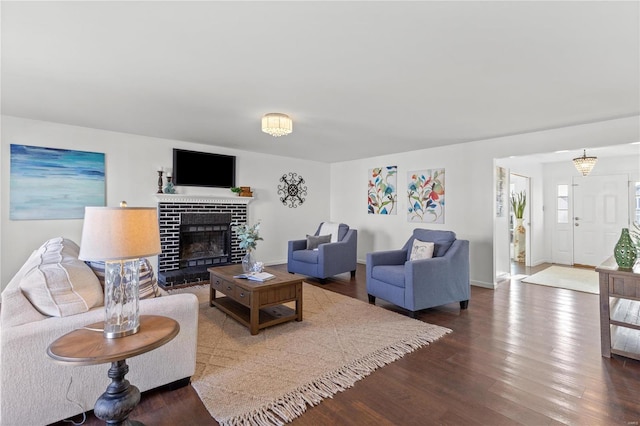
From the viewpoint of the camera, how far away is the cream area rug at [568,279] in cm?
461

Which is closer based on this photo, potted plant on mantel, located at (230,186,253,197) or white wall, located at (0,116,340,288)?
white wall, located at (0,116,340,288)

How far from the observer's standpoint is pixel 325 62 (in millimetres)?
2330

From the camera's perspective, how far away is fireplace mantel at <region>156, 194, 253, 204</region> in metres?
4.90

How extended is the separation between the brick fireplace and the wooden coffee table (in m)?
1.82

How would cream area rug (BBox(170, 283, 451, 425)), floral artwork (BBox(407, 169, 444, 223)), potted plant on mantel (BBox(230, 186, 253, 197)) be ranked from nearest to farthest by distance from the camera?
cream area rug (BBox(170, 283, 451, 425))
floral artwork (BBox(407, 169, 444, 223))
potted plant on mantel (BBox(230, 186, 253, 197))

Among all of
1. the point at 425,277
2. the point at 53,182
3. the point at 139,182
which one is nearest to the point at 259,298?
the point at 425,277

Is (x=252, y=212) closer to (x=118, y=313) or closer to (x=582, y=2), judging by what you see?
(x=118, y=313)

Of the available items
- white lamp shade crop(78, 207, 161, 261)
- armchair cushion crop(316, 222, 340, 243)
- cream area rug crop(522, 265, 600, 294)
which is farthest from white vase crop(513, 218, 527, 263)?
white lamp shade crop(78, 207, 161, 261)

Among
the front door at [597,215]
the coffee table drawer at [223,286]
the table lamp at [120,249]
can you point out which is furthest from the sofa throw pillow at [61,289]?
the front door at [597,215]

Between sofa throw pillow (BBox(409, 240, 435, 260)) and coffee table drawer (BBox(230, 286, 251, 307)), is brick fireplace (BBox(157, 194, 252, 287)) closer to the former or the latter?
coffee table drawer (BBox(230, 286, 251, 307))

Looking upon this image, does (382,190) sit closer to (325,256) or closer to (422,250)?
(325,256)

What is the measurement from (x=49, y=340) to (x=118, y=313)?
42cm

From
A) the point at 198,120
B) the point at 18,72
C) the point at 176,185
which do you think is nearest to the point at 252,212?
the point at 176,185

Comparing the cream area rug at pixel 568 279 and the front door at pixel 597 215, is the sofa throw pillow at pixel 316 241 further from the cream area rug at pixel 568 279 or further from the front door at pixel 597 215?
the front door at pixel 597 215
